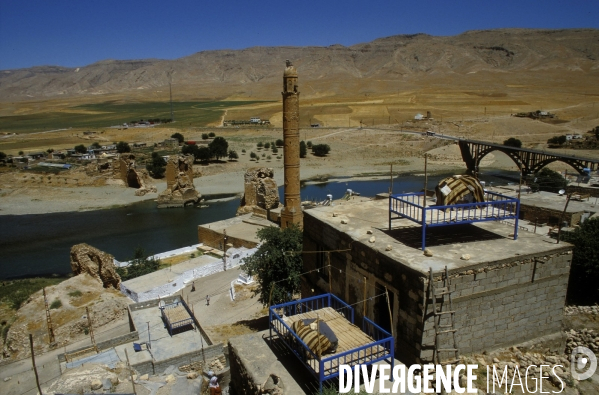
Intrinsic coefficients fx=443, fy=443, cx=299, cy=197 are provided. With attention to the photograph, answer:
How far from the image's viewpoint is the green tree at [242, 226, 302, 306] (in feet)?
50.1

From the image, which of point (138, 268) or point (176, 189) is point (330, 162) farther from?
point (138, 268)

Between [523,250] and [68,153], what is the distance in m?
67.2

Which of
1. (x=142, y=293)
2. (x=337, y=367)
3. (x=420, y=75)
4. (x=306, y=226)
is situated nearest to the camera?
(x=337, y=367)

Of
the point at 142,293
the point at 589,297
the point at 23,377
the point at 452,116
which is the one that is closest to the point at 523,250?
the point at 589,297

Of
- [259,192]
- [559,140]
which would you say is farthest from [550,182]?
[559,140]

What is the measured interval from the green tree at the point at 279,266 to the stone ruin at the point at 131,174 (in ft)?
123

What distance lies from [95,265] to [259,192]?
1425cm

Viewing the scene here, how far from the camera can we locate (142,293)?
61.4 ft

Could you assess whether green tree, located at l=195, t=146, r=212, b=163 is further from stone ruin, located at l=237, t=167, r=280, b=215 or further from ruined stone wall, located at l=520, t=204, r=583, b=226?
ruined stone wall, located at l=520, t=204, r=583, b=226

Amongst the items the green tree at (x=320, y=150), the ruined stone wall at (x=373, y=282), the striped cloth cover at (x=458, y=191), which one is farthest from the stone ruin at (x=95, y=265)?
the green tree at (x=320, y=150)

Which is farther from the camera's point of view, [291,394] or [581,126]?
[581,126]

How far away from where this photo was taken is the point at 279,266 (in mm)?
15500

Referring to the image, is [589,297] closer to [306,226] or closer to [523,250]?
[523,250]

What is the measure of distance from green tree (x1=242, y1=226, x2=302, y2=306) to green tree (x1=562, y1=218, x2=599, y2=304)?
8530 mm
